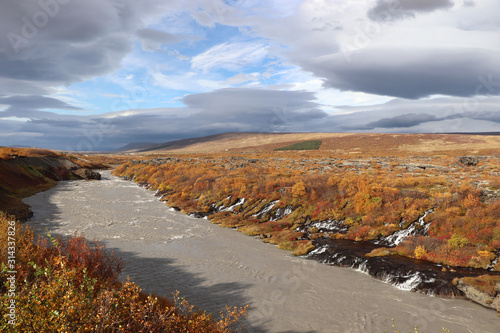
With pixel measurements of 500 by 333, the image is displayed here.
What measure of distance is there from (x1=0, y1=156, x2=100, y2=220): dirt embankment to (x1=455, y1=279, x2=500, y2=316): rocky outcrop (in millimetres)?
33360

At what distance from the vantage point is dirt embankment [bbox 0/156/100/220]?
92.3 ft

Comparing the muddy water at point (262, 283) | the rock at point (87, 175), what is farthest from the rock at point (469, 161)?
the rock at point (87, 175)

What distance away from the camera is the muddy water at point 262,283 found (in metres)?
12.4

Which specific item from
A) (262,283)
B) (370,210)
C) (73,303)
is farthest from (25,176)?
(370,210)

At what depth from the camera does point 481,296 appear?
45.1 ft

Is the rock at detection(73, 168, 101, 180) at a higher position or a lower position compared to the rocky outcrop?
higher

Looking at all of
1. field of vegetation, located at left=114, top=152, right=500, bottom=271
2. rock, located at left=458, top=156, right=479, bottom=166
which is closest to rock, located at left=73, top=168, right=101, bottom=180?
field of vegetation, located at left=114, top=152, right=500, bottom=271

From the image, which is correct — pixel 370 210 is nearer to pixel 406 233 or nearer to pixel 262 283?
pixel 406 233

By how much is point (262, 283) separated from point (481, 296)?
1103cm

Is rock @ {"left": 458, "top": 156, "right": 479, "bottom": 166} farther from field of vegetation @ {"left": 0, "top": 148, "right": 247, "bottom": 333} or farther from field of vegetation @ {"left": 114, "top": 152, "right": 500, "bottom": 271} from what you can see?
field of vegetation @ {"left": 0, "top": 148, "right": 247, "bottom": 333}

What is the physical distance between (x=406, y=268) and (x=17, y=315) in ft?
61.0

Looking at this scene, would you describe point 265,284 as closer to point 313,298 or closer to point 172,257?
point 313,298

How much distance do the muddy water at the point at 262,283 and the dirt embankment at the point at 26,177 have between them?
2991 millimetres

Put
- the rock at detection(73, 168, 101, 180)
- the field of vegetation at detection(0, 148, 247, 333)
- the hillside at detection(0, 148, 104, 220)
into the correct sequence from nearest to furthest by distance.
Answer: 1. the field of vegetation at detection(0, 148, 247, 333)
2. the hillside at detection(0, 148, 104, 220)
3. the rock at detection(73, 168, 101, 180)
